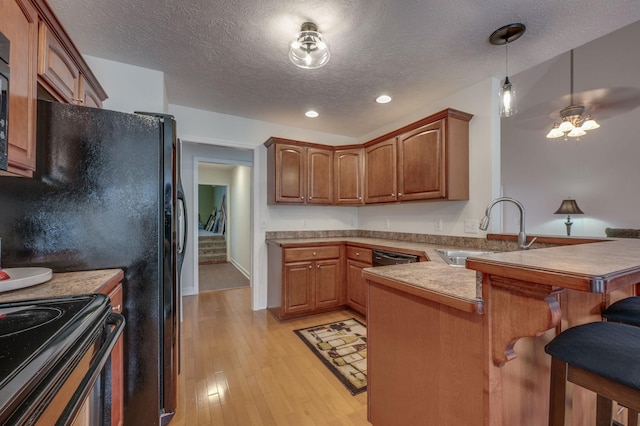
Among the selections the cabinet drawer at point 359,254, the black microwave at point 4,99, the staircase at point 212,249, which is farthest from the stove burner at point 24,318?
the staircase at point 212,249

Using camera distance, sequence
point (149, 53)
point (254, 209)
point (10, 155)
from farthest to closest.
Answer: point (254, 209)
point (149, 53)
point (10, 155)

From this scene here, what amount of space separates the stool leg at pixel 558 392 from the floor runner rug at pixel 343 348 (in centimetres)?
122

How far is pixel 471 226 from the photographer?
8.17 ft

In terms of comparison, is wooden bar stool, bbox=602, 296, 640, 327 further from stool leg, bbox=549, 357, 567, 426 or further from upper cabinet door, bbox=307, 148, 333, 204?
upper cabinet door, bbox=307, 148, 333, 204

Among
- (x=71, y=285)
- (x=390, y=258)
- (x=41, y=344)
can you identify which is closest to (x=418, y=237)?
(x=390, y=258)

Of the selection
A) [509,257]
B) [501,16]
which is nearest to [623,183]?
[501,16]

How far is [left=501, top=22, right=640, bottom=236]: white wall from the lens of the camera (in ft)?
9.51

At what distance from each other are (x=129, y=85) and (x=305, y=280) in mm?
2459

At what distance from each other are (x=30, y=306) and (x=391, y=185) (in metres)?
2.87

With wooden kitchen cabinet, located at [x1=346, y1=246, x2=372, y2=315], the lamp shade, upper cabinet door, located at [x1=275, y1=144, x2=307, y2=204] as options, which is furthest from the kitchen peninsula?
the lamp shade

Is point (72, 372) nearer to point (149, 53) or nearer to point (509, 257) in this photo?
point (509, 257)

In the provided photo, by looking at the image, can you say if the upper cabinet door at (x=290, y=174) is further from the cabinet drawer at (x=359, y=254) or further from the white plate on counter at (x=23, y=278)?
the white plate on counter at (x=23, y=278)

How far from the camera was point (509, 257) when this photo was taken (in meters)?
0.87

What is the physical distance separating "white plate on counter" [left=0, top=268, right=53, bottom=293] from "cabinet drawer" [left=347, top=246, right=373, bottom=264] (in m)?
2.48
